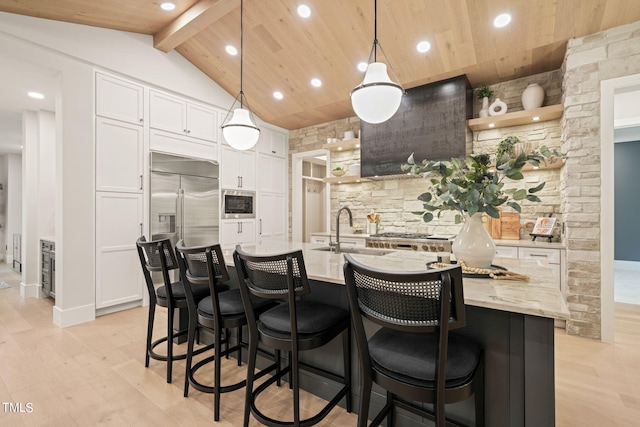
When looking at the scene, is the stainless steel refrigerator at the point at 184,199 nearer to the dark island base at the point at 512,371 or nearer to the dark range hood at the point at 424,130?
the dark range hood at the point at 424,130

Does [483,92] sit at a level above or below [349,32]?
below

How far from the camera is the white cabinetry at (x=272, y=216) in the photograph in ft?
17.4

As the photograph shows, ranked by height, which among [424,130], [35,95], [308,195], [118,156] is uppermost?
[35,95]

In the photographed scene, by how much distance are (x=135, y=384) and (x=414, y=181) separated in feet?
13.1

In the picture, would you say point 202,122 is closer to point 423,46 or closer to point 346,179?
point 346,179

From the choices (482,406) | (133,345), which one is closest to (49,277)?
(133,345)

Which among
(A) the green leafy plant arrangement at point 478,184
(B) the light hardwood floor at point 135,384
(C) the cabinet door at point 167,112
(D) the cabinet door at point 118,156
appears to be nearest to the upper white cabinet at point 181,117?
(C) the cabinet door at point 167,112

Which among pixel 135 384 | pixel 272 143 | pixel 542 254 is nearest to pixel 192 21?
pixel 272 143

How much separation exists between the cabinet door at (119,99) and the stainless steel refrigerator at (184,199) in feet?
1.67

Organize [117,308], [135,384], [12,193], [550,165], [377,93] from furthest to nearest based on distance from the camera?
[12,193], [117,308], [550,165], [135,384], [377,93]

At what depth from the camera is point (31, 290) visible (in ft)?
13.5

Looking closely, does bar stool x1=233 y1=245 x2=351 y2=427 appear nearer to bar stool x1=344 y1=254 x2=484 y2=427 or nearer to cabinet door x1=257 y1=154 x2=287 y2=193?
bar stool x1=344 y1=254 x2=484 y2=427

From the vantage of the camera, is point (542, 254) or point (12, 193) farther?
point (12, 193)

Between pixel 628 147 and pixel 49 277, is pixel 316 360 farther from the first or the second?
pixel 628 147
